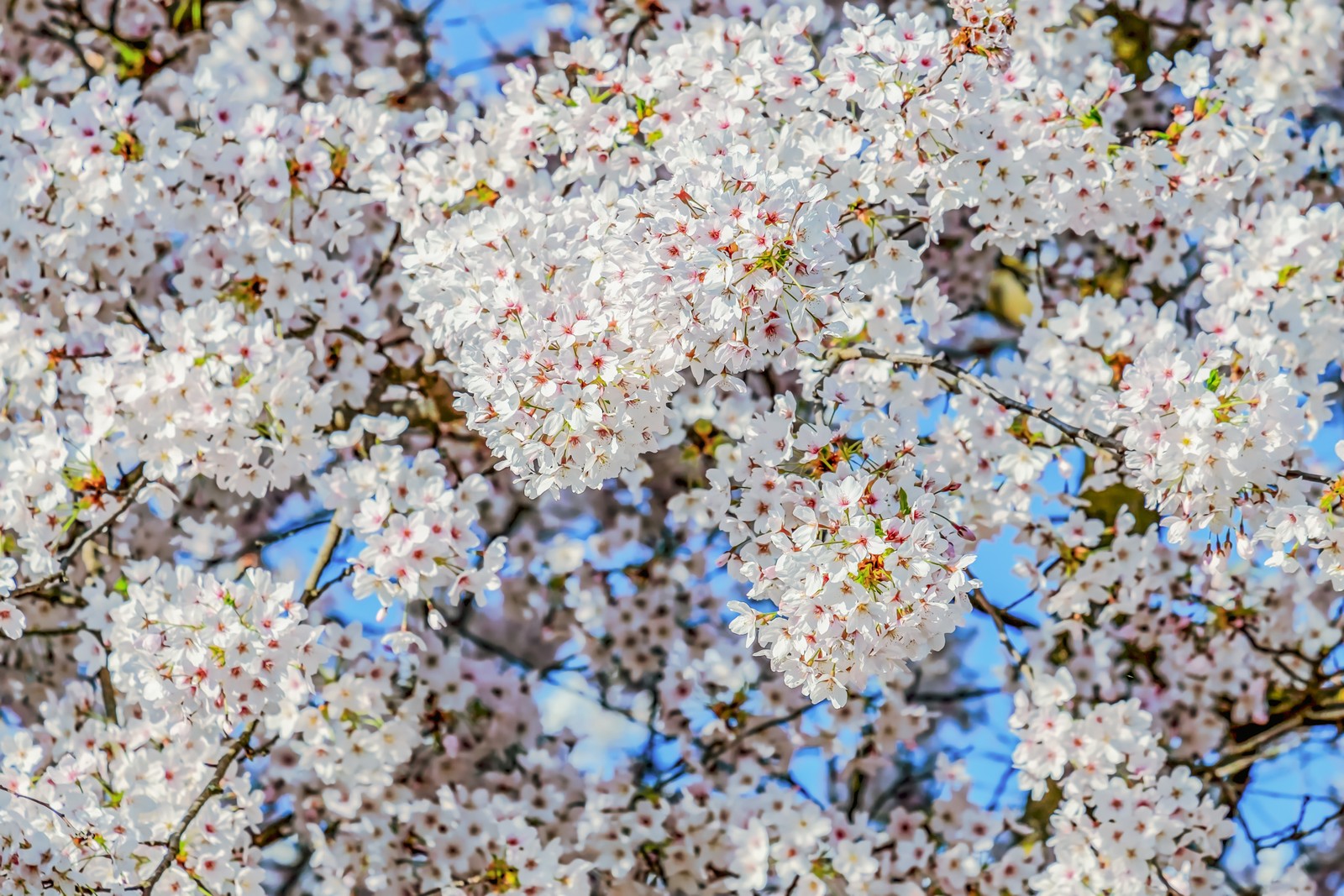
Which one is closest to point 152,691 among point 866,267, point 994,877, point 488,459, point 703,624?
point 488,459

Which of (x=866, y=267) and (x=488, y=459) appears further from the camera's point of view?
(x=488, y=459)

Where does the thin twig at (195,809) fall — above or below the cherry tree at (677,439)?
below

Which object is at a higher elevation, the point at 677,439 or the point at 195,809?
the point at 677,439

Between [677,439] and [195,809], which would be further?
[677,439]

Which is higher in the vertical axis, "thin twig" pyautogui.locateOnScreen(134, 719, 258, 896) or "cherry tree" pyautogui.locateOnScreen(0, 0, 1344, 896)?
"cherry tree" pyautogui.locateOnScreen(0, 0, 1344, 896)

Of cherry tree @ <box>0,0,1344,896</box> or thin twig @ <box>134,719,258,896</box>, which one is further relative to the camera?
thin twig @ <box>134,719,258,896</box>

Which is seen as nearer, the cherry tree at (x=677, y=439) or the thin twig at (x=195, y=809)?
the cherry tree at (x=677, y=439)

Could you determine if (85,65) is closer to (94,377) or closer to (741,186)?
(94,377)

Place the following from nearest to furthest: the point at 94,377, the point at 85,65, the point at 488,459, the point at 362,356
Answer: the point at 94,377 < the point at 362,356 < the point at 488,459 < the point at 85,65
